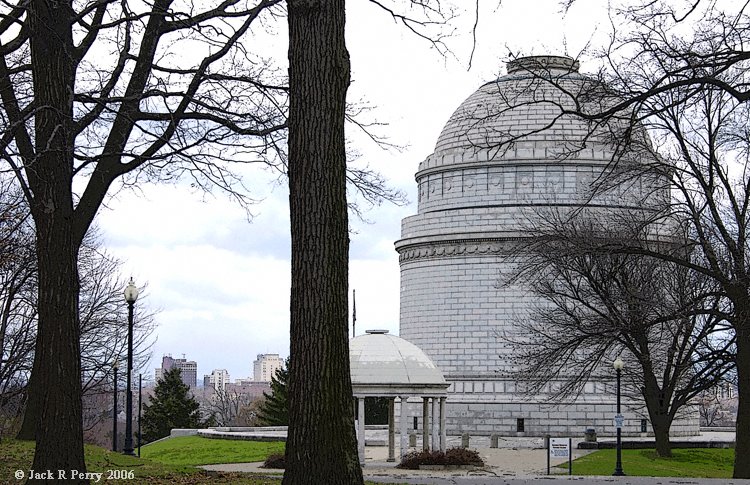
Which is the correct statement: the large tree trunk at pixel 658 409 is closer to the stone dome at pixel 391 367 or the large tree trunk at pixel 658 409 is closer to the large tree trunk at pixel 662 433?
the large tree trunk at pixel 662 433

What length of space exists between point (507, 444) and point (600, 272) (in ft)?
47.9

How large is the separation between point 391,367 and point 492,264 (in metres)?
19.3

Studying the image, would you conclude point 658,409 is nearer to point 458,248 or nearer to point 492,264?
point 492,264

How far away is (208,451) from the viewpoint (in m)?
36.4

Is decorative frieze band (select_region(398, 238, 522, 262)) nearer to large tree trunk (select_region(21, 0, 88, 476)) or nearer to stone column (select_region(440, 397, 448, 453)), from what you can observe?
stone column (select_region(440, 397, 448, 453))

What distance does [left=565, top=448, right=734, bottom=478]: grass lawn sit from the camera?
31.0 m

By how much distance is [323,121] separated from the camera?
446 inches

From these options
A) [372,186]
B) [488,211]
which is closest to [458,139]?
[488,211]

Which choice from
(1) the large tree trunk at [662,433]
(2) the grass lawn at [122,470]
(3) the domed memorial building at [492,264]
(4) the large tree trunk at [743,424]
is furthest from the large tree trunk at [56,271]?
(3) the domed memorial building at [492,264]

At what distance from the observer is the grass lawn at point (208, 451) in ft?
110

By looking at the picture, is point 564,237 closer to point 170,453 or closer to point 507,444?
point 170,453

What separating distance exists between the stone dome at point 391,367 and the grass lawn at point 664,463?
4.92m

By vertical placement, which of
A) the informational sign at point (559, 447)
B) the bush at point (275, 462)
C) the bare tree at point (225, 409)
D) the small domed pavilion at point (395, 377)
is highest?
the small domed pavilion at point (395, 377)

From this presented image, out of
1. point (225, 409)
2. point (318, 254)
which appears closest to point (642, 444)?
point (318, 254)
